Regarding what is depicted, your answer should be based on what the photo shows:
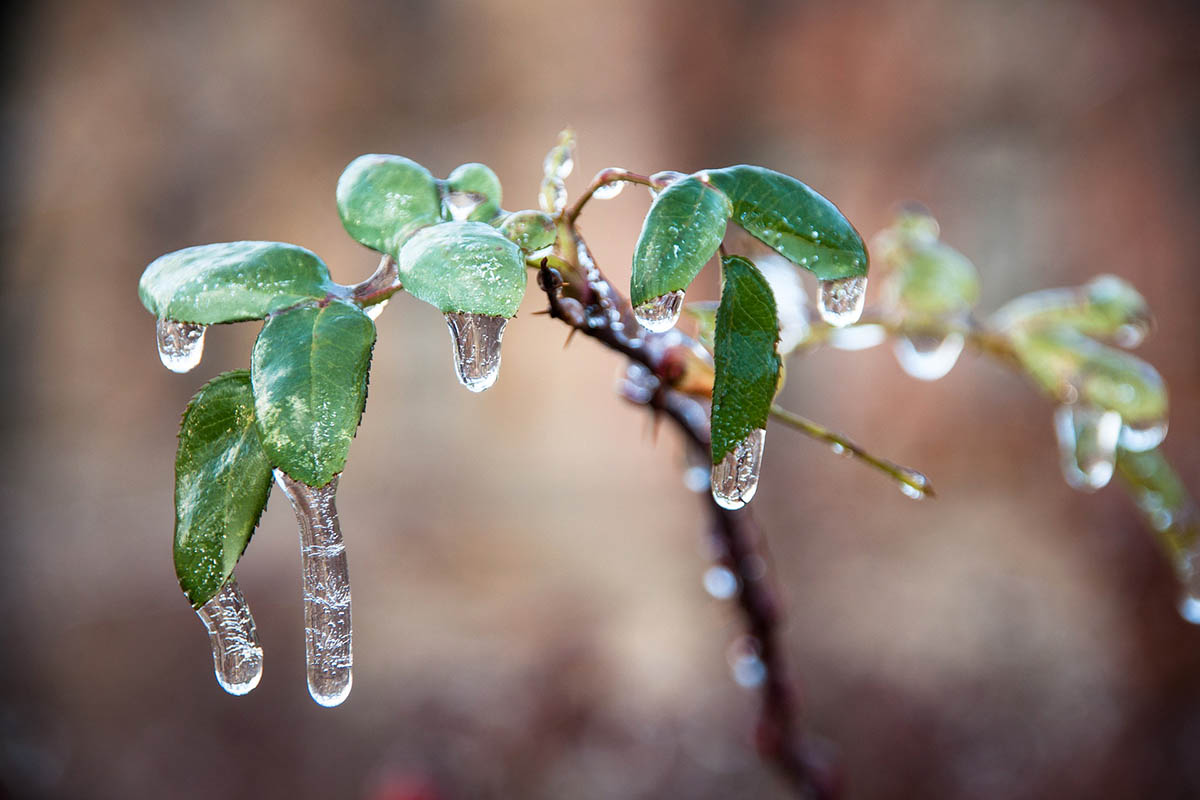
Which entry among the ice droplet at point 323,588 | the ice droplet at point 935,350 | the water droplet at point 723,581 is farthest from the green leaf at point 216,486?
the ice droplet at point 935,350

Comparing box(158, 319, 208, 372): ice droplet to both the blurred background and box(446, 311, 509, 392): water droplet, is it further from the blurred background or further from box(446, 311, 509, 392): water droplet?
the blurred background

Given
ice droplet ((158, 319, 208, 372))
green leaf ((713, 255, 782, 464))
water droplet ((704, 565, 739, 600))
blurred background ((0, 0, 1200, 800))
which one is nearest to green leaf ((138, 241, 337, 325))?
ice droplet ((158, 319, 208, 372))

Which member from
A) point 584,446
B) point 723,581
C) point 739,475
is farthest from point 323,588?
point 584,446

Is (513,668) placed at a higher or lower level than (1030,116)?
lower

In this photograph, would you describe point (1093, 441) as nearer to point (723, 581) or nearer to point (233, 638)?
point (723, 581)

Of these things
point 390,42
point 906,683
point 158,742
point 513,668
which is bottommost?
point 158,742

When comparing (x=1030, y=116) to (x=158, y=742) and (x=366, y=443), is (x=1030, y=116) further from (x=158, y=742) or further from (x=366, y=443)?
(x=158, y=742)

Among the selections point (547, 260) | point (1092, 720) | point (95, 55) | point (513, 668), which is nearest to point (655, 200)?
point (547, 260)
